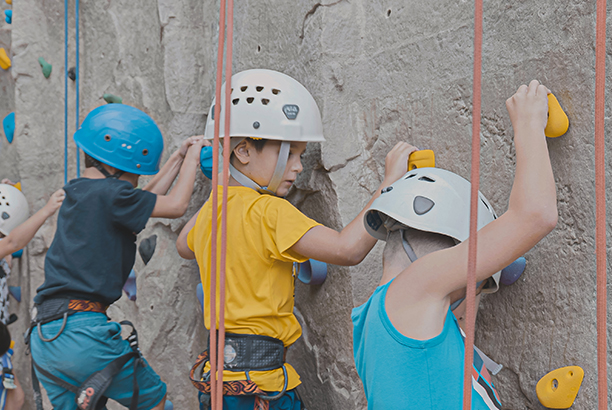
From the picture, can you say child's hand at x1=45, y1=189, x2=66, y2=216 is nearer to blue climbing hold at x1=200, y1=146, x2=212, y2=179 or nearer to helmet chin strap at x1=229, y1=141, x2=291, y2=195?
blue climbing hold at x1=200, y1=146, x2=212, y2=179

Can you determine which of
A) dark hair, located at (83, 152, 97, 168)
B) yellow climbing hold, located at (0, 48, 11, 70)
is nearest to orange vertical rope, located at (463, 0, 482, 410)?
dark hair, located at (83, 152, 97, 168)

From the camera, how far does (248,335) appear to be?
64.5 inches

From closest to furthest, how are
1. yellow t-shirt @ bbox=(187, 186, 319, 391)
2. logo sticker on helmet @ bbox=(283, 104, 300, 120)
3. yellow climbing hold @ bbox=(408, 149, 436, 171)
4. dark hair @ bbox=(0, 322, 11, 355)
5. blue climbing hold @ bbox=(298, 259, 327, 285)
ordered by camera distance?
yellow climbing hold @ bbox=(408, 149, 436, 171) < yellow t-shirt @ bbox=(187, 186, 319, 391) < logo sticker on helmet @ bbox=(283, 104, 300, 120) < blue climbing hold @ bbox=(298, 259, 327, 285) < dark hair @ bbox=(0, 322, 11, 355)

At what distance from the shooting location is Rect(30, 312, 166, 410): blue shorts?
1970 mm

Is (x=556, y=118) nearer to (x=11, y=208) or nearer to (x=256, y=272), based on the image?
(x=256, y=272)

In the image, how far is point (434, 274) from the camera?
99cm

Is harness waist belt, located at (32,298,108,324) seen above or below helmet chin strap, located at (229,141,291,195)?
below

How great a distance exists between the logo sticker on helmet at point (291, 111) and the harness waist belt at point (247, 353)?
67 centimetres

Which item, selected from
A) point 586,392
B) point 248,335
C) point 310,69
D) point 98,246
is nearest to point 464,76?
point 310,69

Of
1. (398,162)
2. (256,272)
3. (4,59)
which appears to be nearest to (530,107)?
(398,162)

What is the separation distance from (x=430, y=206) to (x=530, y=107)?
0.32 meters

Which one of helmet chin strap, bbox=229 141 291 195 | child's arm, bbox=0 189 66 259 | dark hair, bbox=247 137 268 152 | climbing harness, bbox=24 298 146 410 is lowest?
climbing harness, bbox=24 298 146 410

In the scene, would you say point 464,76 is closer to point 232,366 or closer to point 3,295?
point 232,366

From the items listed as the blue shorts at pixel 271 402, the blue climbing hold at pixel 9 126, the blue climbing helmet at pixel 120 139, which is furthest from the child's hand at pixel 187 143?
the blue climbing hold at pixel 9 126
